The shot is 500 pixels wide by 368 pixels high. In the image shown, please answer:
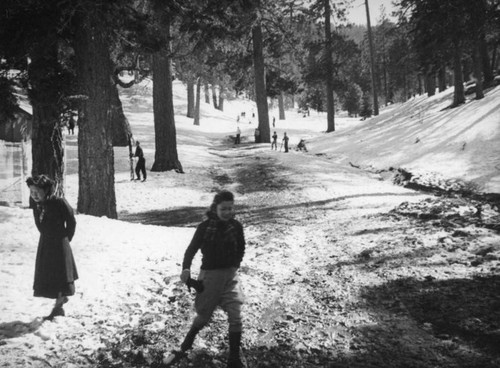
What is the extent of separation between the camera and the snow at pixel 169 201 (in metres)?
4.57

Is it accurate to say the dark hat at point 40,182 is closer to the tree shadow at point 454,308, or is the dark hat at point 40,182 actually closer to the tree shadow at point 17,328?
the tree shadow at point 17,328

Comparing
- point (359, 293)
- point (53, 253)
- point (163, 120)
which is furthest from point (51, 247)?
point (163, 120)

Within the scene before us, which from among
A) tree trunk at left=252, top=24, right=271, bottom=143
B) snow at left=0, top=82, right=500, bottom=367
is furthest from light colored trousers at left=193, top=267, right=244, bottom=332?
tree trunk at left=252, top=24, right=271, bottom=143

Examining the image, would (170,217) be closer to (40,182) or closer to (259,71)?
(40,182)

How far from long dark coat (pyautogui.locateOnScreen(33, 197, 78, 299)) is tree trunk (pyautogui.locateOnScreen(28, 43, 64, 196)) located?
4966mm

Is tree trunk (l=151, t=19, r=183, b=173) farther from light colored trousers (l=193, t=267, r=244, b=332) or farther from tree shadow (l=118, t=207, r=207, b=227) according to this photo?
light colored trousers (l=193, t=267, r=244, b=332)

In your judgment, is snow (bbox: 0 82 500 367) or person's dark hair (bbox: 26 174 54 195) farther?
snow (bbox: 0 82 500 367)

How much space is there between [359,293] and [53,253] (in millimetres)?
4088

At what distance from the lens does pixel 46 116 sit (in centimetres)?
896

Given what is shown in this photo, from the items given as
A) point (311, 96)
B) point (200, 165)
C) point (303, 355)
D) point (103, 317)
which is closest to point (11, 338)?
point (103, 317)

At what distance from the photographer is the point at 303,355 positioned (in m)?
3.98

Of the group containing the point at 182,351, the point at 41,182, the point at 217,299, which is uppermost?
the point at 41,182

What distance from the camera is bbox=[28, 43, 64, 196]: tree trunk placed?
830 centimetres

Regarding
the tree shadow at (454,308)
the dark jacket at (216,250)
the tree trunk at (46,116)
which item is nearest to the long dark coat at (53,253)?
the dark jacket at (216,250)
